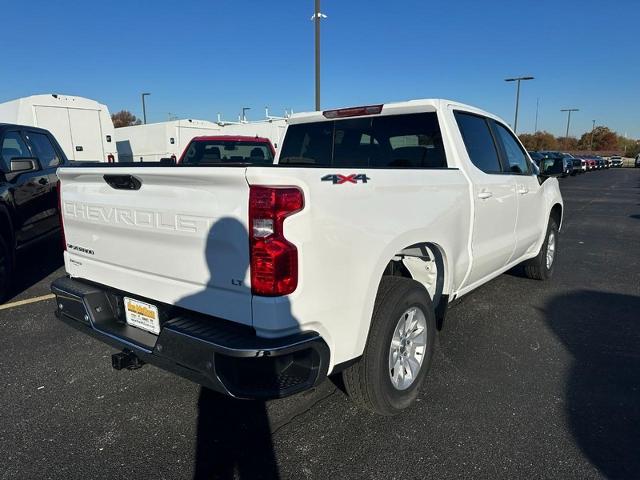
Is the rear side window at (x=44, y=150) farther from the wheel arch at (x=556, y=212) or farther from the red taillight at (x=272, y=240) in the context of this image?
the wheel arch at (x=556, y=212)

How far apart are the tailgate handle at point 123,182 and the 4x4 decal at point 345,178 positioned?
107cm

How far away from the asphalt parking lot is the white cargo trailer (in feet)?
33.3

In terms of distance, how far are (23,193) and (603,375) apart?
6.12 meters

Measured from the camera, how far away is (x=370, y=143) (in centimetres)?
389

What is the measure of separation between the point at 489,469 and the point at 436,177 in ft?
5.62

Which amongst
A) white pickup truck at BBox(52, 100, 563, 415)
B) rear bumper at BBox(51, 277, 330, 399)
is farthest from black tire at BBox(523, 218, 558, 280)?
rear bumper at BBox(51, 277, 330, 399)

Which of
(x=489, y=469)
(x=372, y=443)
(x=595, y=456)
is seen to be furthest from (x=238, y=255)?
(x=595, y=456)

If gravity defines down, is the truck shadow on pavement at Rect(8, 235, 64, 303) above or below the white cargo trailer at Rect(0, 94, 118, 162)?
below

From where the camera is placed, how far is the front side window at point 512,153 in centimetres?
441

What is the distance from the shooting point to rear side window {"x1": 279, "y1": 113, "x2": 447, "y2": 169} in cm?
359

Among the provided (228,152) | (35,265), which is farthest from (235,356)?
(228,152)

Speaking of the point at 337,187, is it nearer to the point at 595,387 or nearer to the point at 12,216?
the point at 595,387

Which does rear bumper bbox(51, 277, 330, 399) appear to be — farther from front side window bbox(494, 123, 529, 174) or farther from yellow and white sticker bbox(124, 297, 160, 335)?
front side window bbox(494, 123, 529, 174)

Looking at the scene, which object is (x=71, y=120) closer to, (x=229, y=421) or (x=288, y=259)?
(x=229, y=421)
